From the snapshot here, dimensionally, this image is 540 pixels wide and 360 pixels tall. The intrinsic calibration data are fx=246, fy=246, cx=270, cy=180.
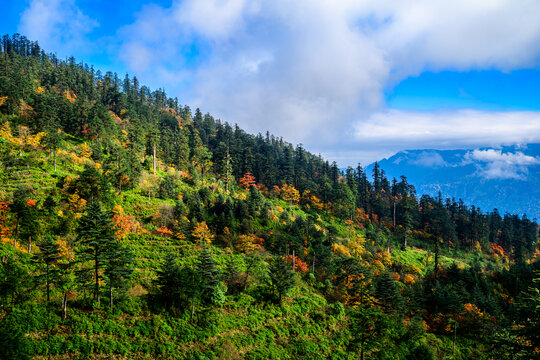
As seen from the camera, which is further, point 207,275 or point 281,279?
point 281,279

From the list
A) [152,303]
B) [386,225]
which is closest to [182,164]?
[152,303]

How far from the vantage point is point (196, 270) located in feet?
86.5

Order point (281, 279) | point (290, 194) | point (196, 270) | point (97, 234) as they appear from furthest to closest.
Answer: point (290, 194) → point (281, 279) → point (196, 270) → point (97, 234)

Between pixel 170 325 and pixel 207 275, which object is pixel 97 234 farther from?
pixel 207 275

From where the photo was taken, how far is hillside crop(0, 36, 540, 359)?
19047 millimetres

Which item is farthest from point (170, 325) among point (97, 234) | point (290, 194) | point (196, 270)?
point (290, 194)

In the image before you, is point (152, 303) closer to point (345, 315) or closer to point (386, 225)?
point (345, 315)

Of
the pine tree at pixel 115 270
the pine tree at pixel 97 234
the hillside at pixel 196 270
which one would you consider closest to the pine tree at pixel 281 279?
the hillside at pixel 196 270

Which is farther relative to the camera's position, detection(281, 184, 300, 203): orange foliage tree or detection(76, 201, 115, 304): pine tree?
detection(281, 184, 300, 203): orange foliage tree

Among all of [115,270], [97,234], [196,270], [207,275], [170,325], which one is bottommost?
[170,325]

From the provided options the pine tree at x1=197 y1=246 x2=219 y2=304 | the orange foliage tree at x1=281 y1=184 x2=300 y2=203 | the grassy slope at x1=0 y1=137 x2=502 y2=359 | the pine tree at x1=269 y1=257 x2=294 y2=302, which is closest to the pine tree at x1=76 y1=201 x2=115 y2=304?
the grassy slope at x1=0 y1=137 x2=502 y2=359

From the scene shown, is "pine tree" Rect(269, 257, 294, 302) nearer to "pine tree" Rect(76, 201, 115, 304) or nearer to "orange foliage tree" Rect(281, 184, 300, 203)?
"pine tree" Rect(76, 201, 115, 304)

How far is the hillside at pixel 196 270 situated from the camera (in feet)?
62.5

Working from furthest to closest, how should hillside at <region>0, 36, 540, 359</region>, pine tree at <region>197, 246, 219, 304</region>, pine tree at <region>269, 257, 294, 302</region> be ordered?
pine tree at <region>269, 257, 294, 302</region> → pine tree at <region>197, 246, 219, 304</region> → hillside at <region>0, 36, 540, 359</region>
